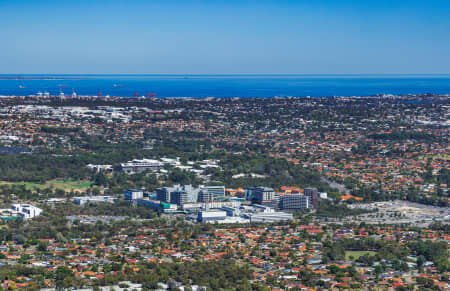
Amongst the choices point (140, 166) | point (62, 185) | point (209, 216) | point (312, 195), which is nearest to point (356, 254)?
point (209, 216)

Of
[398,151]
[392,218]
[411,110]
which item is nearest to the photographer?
[392,218]

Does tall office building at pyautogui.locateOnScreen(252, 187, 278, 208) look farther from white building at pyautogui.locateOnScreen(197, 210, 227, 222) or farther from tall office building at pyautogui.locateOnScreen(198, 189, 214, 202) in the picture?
white building at pyautogui.locateOnScreen(197, 210, 227, 222)

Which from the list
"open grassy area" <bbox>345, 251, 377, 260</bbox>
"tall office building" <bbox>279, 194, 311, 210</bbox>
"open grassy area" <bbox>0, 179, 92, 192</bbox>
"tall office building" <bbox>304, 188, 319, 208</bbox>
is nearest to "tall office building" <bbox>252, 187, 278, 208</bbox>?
"tall office building" <bbox>279, 194, 311, 210</bbox>

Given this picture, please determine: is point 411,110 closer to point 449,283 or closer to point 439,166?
point 439,166

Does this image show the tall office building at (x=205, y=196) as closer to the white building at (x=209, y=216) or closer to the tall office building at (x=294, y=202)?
the white building at (x=209, y=216)

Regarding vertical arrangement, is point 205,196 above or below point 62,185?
above

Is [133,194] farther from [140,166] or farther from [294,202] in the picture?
[140,166]

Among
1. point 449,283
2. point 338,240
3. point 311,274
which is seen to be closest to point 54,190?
point 338,240

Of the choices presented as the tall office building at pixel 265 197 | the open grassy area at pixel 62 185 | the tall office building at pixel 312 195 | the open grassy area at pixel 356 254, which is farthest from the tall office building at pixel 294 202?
the open grassy area at pixel 62 185
